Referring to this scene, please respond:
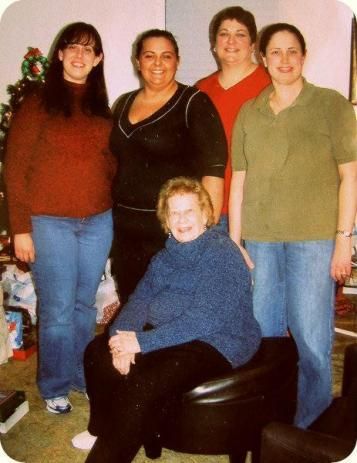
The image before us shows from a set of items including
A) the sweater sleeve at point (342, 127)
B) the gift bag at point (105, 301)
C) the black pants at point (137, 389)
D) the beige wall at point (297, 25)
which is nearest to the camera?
the black pants at point (137, 389)

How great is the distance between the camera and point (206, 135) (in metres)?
1.88

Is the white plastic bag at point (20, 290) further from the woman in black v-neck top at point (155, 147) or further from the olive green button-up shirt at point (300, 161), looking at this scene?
the olive green button-up shirt at point (300, 161)

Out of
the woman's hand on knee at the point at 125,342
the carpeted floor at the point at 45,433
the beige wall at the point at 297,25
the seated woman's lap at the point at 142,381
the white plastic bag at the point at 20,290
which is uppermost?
the beige wall at the point at 297,25

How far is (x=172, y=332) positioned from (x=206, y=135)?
0.80 metres

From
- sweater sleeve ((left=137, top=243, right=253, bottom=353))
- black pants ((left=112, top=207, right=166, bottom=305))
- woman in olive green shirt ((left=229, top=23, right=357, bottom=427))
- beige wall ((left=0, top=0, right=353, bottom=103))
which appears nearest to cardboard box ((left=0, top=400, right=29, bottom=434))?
black pants ((left=112, top=207, right=166, bottom=305))

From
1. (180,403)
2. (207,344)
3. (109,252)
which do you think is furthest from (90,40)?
(180,403)

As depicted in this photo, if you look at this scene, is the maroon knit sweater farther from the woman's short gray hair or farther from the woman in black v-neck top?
the woman's short gray hair

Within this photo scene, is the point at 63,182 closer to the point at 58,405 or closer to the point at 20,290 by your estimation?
the point at 58,405

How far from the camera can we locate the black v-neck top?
6.13 feet

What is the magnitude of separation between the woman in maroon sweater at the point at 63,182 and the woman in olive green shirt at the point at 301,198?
624 mm

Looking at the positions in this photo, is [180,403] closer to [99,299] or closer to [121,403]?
[121,403]

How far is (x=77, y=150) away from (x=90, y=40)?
0.46 metres

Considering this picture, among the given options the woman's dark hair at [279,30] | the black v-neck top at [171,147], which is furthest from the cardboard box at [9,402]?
the woman's dark hair at [279,30]

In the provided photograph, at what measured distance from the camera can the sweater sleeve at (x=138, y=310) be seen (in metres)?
1.68
